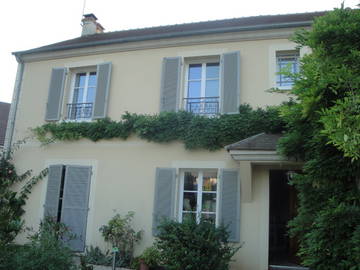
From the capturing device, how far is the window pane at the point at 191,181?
783 centimetres

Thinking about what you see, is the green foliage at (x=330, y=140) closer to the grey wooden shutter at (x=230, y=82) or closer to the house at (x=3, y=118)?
the grey wooden shutter at (x=230, y=82)

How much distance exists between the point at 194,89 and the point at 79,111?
10.1 feet

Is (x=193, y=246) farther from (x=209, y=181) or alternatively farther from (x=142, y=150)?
(x=142, y=150)

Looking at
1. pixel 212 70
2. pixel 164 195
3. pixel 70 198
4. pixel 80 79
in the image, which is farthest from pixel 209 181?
pixel 80 79

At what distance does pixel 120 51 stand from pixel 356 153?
22.3 feet

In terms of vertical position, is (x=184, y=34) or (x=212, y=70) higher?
(x=184, y=34)

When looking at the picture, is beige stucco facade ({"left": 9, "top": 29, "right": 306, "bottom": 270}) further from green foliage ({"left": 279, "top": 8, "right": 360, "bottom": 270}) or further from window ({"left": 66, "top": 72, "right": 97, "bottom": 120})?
green foliage ({"left": 279, "top": 8, "right": 360, "bottom": 270})

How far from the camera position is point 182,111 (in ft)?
25.7

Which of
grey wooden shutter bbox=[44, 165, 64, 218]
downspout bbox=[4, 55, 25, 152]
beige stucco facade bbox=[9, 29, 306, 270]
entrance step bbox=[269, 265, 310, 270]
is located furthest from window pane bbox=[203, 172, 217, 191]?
downspout bbox=[4, 55, 25, 152]

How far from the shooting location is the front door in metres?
8.70

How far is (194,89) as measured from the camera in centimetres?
834

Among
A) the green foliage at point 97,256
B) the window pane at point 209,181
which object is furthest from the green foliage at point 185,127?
the green foliage at point 97,256

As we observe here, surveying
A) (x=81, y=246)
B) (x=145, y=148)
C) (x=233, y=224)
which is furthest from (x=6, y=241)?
(x=233, y=224)

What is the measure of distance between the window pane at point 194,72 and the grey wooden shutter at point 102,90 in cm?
206
